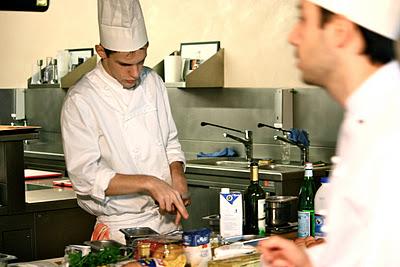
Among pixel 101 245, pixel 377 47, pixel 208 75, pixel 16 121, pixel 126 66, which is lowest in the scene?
pixel 101 245

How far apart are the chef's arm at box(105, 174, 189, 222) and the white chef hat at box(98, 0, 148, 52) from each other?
0.61 metres

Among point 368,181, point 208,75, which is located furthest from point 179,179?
point 208,75

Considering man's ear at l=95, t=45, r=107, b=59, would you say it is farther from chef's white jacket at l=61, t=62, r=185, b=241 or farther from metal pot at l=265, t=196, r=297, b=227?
metal pot at l=265, t=196, r=297, b=227

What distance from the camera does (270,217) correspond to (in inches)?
144

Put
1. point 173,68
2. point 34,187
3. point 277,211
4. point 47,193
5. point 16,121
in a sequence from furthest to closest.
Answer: point 16,121, point 173,68, point 34,187, point 47,193, point 277,211

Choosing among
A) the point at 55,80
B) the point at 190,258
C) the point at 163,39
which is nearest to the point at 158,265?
the point at 190,258

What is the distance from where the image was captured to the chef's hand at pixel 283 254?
1862 mm

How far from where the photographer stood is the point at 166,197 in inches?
144

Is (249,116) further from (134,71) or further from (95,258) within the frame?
(95,258)

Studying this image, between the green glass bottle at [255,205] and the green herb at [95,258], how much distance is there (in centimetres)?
70

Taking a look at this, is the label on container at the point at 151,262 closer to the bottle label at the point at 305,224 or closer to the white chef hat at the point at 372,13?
the bottle label at the point at 305,224

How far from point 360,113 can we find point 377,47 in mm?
134

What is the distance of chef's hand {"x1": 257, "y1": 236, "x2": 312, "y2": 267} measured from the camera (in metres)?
1.86

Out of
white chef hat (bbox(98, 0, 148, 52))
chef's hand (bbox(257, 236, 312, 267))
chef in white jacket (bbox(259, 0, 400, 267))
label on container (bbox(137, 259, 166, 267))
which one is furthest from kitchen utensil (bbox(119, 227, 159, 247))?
chef in white jacket (bbox(259, 0, 400, 267))
